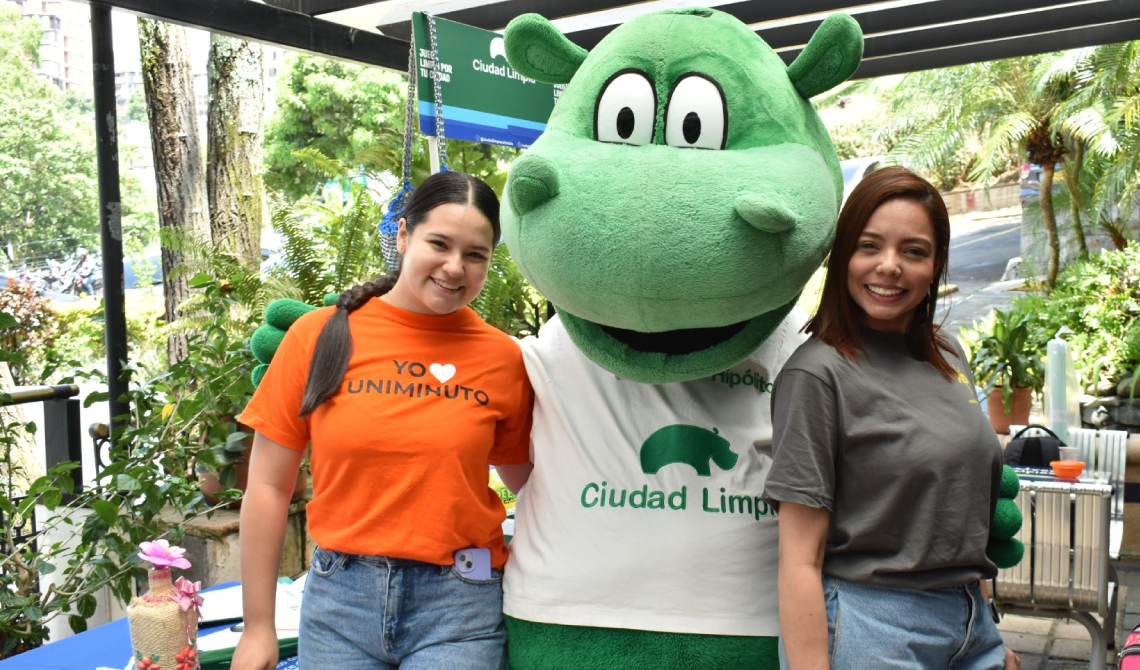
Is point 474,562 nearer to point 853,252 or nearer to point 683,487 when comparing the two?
point 683,487

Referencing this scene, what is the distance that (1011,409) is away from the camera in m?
6.86

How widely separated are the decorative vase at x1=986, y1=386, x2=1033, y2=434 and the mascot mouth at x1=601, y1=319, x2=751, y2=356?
18.3 feet

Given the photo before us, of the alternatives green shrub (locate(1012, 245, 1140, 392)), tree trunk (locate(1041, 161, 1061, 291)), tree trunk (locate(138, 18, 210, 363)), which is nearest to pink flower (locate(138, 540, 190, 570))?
tree trunk (locate(138, 18, 210, 363))

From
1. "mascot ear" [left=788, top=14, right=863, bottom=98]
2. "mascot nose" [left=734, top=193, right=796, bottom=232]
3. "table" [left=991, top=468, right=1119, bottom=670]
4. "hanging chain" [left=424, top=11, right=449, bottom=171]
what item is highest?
"hanging chain" [left=424, top=11, right=449, bottom=171]

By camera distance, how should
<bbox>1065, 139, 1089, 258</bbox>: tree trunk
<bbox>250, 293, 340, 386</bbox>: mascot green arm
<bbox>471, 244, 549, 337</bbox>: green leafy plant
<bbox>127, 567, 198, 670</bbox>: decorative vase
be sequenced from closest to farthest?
<bbox>127, 567, 198, 670</bbox>: decorative vase → <bbox>250, 293, 340, 386</bbox>: mascot green arm → <bbox>471, 244, 549, 337</bbox>: green leafy plant → <bbox>1065, 139, 1089, 258</bbox>: tree trunk

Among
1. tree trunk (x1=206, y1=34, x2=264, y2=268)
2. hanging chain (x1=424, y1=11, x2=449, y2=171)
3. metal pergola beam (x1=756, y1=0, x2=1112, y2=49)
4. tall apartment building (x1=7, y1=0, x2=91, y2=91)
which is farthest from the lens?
tall apartment building (x1=7, y1=0, x2=91, y2=91)

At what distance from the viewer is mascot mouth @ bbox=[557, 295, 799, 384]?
1869mm

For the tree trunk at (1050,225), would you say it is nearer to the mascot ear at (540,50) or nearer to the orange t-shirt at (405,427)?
the mascot ear at (540,50)

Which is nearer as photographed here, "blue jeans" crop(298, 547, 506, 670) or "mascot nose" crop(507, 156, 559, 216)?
"mascot nose" crop(507, 156, 559, 216)

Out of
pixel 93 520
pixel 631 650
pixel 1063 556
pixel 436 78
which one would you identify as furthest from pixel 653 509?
pixel 1063 556

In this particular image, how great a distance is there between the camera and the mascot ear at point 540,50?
203cm

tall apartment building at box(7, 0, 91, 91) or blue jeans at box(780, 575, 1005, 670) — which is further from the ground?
tall apartment building at box(7, 0, 91, 91)

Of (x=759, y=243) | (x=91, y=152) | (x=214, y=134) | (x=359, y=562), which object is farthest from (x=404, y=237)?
(x=91, y=152)

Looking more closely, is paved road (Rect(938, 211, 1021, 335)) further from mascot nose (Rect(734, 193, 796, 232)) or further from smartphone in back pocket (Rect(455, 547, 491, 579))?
mascot nose (Rect(734, 193, 796, 232))
